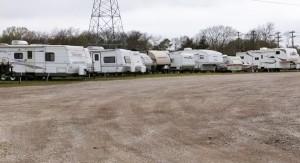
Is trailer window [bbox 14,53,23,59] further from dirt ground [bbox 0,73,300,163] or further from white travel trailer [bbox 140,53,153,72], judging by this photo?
dirt ground [bbox 0,73,300,163]

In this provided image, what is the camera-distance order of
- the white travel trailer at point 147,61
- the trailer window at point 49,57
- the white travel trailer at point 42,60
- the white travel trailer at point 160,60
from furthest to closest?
1. the white travel trailer at point 160,60
2. the white travel trailer at point 147,61
3. the trailer window at point 49,57
4. the white travel trailer at point 42,60

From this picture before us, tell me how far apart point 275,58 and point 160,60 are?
14.1 m

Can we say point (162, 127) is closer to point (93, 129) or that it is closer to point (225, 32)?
point (93, 129)

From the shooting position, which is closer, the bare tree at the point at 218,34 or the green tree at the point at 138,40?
the green tree at the point at 138,40

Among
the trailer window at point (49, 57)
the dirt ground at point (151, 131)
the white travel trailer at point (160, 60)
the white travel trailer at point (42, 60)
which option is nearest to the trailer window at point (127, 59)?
the white travel trailer at point (42, 60)

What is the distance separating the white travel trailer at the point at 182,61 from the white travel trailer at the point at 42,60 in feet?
66.0

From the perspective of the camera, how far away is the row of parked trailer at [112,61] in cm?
3362

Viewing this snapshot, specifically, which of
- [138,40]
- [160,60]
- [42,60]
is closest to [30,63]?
[42,60]

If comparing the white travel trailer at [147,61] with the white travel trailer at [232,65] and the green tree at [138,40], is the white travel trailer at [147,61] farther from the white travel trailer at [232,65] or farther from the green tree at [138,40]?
the green tree at [138,40]

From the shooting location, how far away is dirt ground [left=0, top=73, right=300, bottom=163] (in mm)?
7695

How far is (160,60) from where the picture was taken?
50500 millimetres

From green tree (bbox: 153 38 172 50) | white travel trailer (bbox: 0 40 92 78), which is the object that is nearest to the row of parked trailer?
white travel trailer (bbox: 0 40 92 78)

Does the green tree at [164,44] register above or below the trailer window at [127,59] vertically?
above

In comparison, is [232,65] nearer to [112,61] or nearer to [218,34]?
Answer: [112,61]
